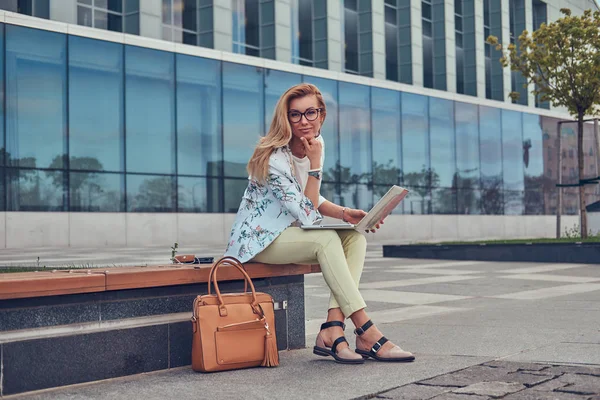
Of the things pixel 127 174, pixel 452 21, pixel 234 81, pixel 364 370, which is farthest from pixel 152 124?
pixel 364 370

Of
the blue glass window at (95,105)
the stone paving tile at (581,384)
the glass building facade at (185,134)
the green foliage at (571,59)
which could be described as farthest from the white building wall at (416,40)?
the stone paving tile at (581,384)

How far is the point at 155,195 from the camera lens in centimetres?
2559

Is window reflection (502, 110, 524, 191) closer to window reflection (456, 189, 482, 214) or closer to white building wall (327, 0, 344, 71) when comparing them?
window reflection (456, 189, 482, 214)

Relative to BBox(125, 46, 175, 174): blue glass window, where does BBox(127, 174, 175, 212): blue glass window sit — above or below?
below

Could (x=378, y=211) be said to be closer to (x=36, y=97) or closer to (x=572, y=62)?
(x=572, y=62)

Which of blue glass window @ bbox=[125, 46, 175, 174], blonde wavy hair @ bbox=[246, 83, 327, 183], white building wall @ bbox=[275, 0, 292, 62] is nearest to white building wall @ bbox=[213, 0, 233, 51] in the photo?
white building wall @ bbox=[275, 0, 292, 62]

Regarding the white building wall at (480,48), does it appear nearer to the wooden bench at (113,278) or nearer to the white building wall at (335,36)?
the white building wall at (335,36)

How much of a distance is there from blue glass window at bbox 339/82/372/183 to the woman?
2611 cm

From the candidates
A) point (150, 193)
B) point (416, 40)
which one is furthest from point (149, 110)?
point (416, 40)

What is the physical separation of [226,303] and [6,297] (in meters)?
1.15

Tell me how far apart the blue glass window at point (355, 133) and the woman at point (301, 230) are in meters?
26.1

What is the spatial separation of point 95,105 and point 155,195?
11.3 feet

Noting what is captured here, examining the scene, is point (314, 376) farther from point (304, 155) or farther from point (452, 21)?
point (452, 21)

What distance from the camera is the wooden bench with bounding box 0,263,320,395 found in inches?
151
